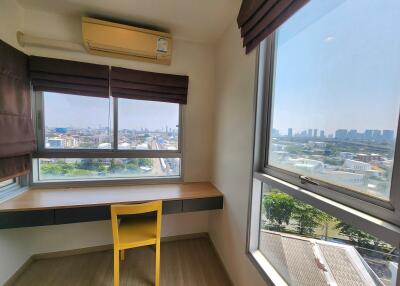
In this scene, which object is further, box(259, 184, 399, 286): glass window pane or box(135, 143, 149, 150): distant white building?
Answer: box(135, 143, 149, 150): distant white building

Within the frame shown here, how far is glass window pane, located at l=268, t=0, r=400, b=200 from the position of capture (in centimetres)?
69

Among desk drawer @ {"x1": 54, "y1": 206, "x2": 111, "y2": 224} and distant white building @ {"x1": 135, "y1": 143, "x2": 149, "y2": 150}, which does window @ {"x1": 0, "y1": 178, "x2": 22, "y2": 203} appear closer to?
desk drawer @ {"x1": 54, "y1": 206, "x2": 111, "y2": 224}

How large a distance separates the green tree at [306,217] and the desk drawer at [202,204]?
923mm

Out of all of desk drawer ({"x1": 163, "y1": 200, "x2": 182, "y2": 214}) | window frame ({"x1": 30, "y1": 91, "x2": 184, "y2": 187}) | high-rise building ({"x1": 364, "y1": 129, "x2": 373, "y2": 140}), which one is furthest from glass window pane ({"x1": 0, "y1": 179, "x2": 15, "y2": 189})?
high-rise building ({"x1": 364, "y1": 129, "x2": 373, "y2": 140})

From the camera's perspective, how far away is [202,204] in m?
1.92

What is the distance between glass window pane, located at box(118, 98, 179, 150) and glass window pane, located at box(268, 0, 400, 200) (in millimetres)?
1477

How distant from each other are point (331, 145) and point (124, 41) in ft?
6.64

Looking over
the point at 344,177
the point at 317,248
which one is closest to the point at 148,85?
the point at 344,177

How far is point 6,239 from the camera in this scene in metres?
1.62

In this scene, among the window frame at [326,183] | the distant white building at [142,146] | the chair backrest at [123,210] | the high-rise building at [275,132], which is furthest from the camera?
the distant white building at [142,146]

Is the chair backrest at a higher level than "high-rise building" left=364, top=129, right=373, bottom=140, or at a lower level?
lower

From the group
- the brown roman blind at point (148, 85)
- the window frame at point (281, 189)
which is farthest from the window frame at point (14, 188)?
the window frame at point (281, 189)

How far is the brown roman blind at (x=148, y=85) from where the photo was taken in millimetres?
2025

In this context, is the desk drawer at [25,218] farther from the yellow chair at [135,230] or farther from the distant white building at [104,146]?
the distant white building at [104,146]
